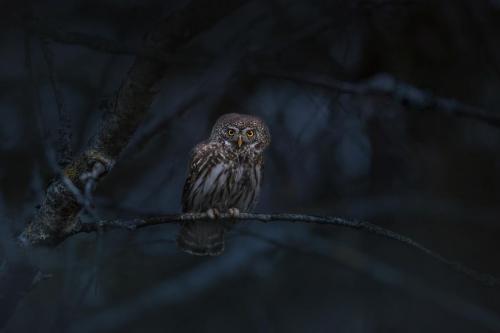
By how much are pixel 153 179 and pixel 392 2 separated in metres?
3.01

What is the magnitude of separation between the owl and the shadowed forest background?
16 cm

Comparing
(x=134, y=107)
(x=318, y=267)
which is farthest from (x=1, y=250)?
(x=318, y=267)

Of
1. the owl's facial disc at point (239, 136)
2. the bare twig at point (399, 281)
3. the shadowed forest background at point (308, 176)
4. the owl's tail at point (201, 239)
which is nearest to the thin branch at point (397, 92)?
the shadowed forest background at point (308, 176)

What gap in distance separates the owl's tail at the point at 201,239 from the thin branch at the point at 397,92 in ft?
6.47

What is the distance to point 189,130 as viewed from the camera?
5.77m

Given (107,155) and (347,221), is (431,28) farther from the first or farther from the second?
(107,155)

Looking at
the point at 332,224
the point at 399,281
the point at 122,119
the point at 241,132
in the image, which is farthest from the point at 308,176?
the point at 122,119

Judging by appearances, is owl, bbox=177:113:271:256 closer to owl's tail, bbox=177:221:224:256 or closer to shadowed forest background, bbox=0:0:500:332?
owl's tail, bbox=177:221:224:256

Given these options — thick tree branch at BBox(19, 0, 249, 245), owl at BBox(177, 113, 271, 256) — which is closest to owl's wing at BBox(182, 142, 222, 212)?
owl at BBox(177, 113, 271, 256)

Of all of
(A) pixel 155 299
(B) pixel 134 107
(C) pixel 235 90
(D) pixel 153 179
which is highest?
(B) pixel 134 107

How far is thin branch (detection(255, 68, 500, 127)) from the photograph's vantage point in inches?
101

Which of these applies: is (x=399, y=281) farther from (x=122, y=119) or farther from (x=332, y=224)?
(x=122, y=119)

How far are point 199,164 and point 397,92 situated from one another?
203 cm

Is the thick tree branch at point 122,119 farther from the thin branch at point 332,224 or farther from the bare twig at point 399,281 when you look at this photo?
the bare twig at point 399,281
